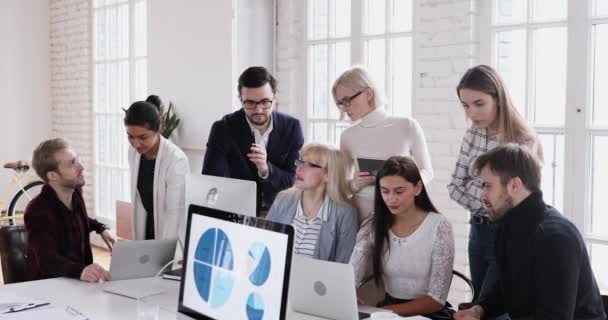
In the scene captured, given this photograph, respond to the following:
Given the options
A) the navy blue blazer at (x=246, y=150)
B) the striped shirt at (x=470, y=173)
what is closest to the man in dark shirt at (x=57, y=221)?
the navy blue blazer at (x=246, y=150)

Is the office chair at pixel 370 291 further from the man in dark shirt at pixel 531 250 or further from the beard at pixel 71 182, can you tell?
the beard at pixel 71 182

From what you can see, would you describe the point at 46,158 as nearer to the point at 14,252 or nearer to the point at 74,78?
the point at 14,252

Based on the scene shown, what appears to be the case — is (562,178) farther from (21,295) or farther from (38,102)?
(38,102)

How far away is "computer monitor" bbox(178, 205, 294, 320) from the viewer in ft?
5.90

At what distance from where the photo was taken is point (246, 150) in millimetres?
3566

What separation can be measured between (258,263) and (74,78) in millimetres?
6739

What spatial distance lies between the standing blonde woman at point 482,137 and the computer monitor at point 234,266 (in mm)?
1116

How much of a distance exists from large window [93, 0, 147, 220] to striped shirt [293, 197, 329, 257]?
13.9 feet

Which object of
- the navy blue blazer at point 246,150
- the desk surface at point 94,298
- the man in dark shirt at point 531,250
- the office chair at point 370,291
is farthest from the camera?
the navy blue blazer at point 246,150

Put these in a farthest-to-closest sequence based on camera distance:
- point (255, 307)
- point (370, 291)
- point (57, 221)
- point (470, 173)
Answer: point (57, 221)
point (470, 173)
point (370, 291)
point (255, 307)

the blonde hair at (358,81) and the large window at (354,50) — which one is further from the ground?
the large window at (354,50)

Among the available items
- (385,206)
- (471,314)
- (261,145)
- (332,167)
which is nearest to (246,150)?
(261,145)

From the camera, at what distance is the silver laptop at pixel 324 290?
2221mm

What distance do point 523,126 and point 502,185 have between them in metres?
0.55
